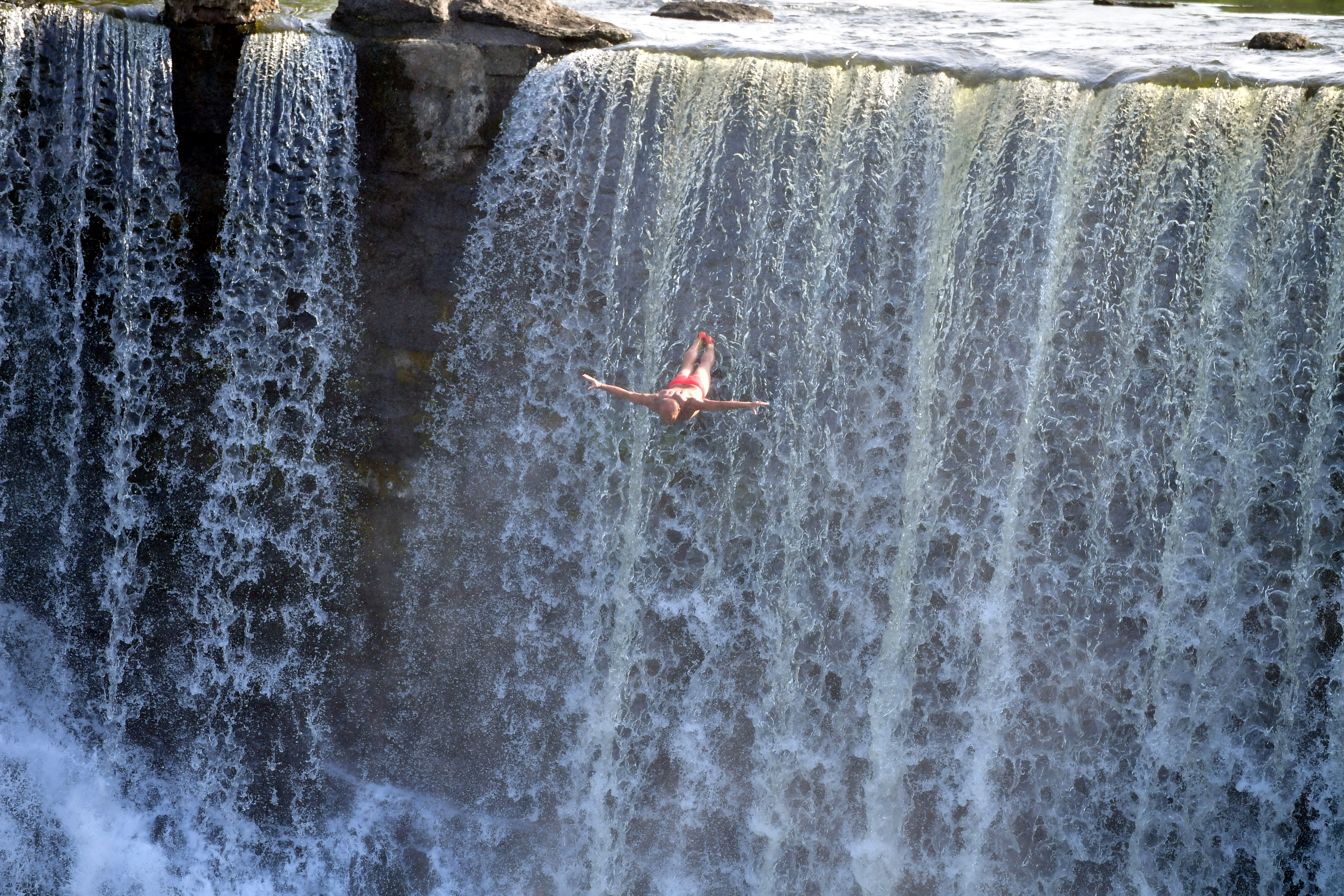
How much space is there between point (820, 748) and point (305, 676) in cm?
347

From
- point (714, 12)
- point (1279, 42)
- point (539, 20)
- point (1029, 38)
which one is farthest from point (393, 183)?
point (1279, 42)

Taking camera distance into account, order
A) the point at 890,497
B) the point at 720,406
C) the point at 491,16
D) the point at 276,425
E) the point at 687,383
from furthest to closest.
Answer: the point at 276,425 < the point at 491,16 < the point at 890,497 < the point at 687,383 < the point at 720,406

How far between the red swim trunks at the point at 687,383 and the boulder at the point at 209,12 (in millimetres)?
3788

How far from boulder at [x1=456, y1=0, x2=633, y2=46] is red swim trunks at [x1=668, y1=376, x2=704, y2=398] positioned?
8.50 feet

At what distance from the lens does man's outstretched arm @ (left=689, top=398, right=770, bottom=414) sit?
18.7ft

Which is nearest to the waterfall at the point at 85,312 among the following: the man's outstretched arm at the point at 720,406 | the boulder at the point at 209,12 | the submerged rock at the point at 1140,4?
the boulder at the point at 209,12

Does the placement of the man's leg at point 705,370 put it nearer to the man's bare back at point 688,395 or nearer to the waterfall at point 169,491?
the man's bare back at point 688,395

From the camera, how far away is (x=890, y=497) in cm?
677

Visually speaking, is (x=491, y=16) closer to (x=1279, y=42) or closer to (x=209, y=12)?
(x=209, y=12)

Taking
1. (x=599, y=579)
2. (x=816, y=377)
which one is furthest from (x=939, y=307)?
(x=599, y=579)

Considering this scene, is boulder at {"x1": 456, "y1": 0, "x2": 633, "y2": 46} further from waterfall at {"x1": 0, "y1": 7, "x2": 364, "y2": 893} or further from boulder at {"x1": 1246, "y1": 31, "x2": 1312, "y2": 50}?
boulder at {"x1": 1246, "y1": 31, "x2": 1312, "y2": 50}

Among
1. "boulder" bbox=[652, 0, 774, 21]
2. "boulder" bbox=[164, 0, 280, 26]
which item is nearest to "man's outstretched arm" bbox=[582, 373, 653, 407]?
"boulder" bbox=[164, 0, 280, 26]

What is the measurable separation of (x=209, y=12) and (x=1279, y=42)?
22.1 feet

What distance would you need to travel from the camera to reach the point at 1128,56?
268 inches
